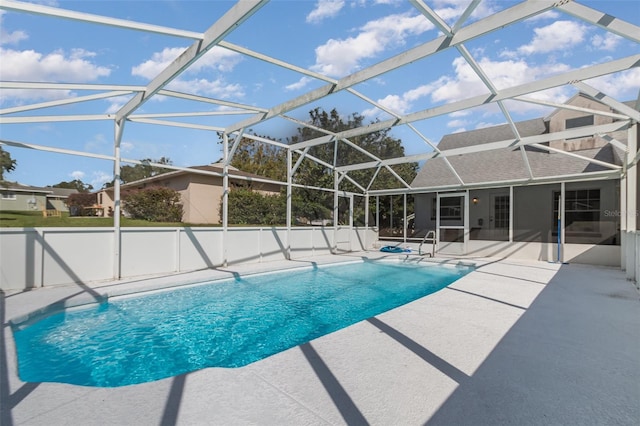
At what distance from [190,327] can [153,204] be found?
588 cm

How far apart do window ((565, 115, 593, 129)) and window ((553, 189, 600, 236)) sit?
3.01 meters

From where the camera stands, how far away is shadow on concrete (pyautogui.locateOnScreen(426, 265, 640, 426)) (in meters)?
2.05

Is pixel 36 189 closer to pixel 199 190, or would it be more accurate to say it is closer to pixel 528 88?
pixel 199 190

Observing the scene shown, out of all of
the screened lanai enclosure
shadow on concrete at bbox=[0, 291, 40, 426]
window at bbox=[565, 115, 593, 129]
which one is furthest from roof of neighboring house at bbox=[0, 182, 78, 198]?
window at bbox=[565, 115, 593, 129]

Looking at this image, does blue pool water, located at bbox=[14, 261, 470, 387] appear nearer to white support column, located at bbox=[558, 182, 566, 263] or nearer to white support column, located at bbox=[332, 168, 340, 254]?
white support column, located at bbox=[332, 168, 340, 254]

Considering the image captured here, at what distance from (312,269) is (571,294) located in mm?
6090

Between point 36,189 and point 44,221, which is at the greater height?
point 36,189

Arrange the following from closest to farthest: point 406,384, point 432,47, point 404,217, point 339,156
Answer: point 406,384, point 432,47, point 404,217, point 339,156

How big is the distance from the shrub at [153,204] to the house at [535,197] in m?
8.87

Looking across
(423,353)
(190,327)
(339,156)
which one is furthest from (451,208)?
(190,327)

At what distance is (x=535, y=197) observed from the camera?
37.7 ft

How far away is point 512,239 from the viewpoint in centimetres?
1155

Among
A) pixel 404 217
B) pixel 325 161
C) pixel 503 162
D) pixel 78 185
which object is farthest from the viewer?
pixel 325 161

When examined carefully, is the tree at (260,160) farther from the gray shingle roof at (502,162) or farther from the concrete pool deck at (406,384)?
the concrete pool deck at (406,384)
